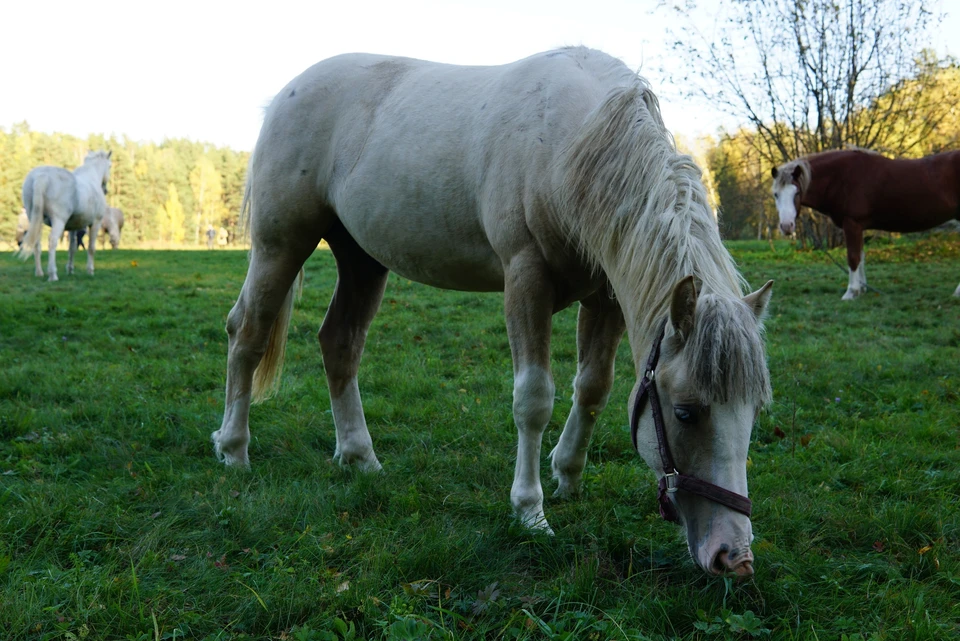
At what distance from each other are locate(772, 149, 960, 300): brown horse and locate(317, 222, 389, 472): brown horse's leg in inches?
331

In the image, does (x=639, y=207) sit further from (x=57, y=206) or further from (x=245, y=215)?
(x=57, y=206)

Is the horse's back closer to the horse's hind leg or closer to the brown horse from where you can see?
the horse's hind leg

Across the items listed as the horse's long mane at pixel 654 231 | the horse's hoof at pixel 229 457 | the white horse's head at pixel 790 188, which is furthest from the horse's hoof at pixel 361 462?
the white horse's head at pixel 790 188

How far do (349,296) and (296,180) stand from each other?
75cm

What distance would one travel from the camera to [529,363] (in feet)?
9.31

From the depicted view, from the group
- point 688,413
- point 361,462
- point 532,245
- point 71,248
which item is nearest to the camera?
point 688,413

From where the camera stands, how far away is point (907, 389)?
4.91m

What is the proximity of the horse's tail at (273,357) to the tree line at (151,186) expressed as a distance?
2217 inches

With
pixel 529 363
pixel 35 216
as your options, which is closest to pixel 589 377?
pixel 529 363

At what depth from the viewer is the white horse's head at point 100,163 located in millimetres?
15109

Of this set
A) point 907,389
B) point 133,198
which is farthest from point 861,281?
point 133,198

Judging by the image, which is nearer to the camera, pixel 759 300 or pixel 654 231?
pixel 759 300

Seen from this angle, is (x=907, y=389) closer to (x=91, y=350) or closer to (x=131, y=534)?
(x=131, y=534)

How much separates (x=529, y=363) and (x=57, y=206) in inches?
505
